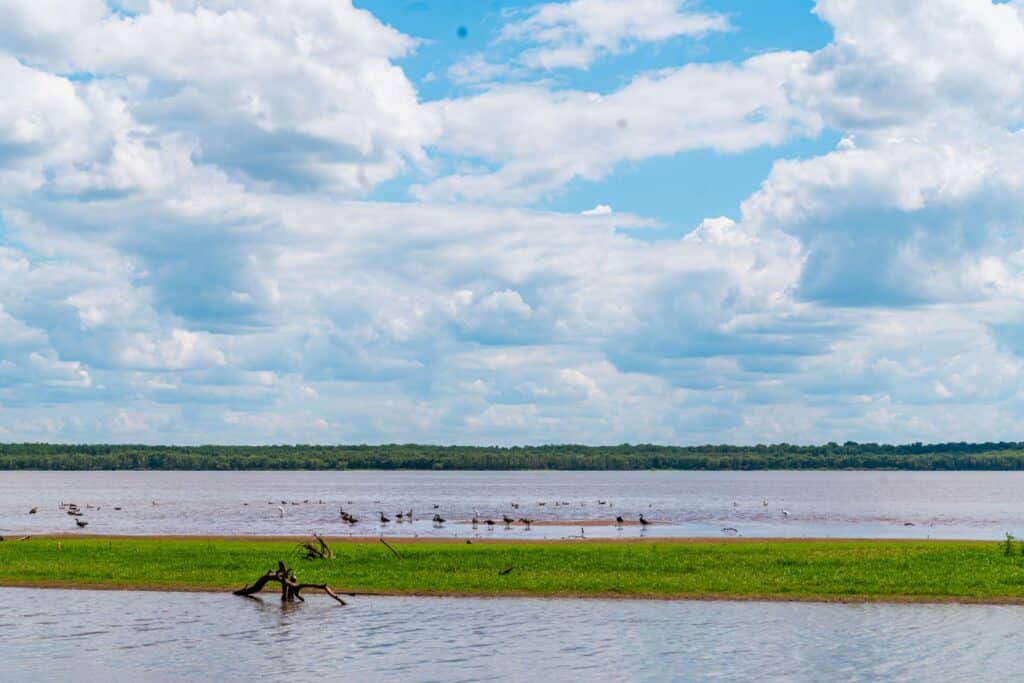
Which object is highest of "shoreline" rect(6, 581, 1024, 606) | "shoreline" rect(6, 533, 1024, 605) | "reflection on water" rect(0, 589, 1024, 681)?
"shoreline" rect(6, 533, 1024, 605)

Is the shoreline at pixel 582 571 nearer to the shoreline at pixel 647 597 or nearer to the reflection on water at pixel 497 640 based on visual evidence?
the shoreline at pixel 647 597

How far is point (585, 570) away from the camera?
42031 millimetres

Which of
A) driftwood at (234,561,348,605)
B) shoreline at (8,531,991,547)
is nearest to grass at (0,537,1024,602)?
driftwood at (234,561,348,605)

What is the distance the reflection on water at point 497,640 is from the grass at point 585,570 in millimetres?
1949

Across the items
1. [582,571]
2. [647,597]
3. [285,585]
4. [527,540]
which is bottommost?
[527,540]

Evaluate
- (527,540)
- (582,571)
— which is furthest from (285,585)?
(527,540)

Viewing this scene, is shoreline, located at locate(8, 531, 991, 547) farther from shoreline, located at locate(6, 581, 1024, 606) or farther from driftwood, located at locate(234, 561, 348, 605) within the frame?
driftwood, located at locate(234, 561, 348, 605)

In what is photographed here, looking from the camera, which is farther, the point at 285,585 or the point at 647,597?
the point at 647,597

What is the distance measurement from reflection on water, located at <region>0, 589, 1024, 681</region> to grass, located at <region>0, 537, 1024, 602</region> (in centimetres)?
195

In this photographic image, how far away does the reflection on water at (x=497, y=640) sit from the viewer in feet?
84.1

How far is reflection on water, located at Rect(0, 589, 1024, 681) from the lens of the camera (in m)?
25.6

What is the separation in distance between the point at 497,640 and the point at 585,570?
42.9 feet

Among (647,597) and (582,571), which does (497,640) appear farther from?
(582,571)

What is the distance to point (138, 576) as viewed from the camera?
41750mm
